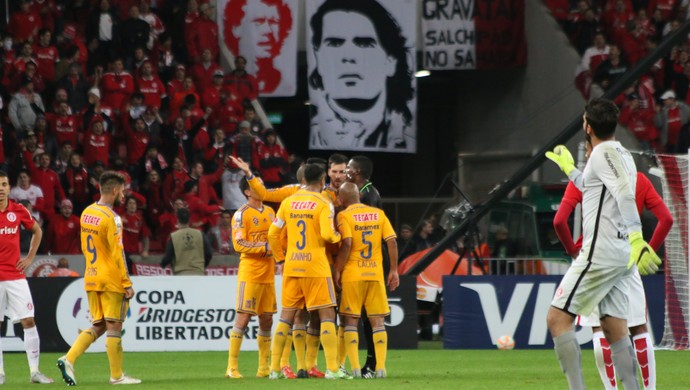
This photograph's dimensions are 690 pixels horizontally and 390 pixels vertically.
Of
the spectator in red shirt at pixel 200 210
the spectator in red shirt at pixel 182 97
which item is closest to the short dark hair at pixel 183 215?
the spectator in red shirt at pixel 200 210

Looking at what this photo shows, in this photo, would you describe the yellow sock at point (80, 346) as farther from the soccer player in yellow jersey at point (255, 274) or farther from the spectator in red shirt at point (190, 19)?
the spectator in red shirt at point (190, 19)

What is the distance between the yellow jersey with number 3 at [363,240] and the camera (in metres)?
12.1

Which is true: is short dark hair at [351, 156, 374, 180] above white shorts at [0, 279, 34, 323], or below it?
above

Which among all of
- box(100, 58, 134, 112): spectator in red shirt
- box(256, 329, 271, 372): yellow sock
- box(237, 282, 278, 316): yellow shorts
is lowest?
box(256, 329, 271, 372): yellow sock

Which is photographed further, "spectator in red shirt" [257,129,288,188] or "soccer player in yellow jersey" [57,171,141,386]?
"spectator in red shirt" [257,129,288,188]

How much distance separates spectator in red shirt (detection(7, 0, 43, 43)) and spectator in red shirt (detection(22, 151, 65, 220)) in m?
2.91

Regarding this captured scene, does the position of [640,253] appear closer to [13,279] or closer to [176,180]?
[13,279]

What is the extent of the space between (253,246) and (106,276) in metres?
1.64

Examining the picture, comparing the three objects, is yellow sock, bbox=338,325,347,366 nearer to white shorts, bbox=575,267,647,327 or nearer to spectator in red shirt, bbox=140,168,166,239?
white shorts, bbox=575,267,647,327

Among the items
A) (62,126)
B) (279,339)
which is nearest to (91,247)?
(279,339)

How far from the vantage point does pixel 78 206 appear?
70.3ft

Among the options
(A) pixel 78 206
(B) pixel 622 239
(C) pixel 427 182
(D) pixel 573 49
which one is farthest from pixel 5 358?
(C) pixel 427 182

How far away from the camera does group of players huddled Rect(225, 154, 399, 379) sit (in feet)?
38.5

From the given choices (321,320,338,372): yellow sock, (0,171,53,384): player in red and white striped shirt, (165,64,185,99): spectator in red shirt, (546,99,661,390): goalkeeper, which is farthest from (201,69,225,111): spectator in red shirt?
(546,99,661,390): goalkeeper
